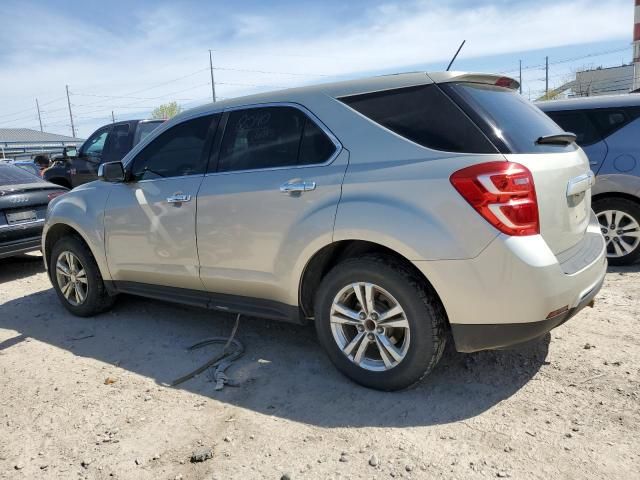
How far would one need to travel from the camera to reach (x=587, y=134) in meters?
5.41

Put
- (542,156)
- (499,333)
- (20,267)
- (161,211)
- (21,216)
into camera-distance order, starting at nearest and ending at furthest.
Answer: (499,333), (542,156), (161,211), (21,216), (20,267)

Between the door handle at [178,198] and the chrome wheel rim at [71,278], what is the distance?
1.43 metres

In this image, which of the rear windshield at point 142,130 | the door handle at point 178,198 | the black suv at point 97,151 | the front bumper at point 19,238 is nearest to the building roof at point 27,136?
the black suv at point 97,151

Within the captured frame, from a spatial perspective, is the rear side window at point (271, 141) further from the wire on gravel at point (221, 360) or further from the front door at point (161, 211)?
the wire on gravel at point (221, 360)

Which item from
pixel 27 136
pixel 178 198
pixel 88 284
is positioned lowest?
pixel 88 284

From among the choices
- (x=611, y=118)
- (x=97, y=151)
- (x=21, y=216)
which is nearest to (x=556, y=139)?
(x=611, y=118)

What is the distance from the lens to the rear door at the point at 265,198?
3090mm

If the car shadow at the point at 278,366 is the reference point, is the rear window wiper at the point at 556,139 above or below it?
above

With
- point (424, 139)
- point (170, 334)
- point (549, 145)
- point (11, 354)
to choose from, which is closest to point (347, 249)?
point (424, 139)

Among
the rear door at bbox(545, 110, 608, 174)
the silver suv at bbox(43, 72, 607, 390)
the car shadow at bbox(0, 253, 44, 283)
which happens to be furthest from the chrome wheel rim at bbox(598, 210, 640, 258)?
the car shadow at bbox(0, 253, 44, 283)

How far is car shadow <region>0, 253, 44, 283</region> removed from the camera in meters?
6.81

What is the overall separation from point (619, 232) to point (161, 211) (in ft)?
14.7

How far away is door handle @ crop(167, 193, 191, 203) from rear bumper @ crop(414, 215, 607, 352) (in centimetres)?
185

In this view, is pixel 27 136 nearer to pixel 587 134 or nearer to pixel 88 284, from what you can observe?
pixel 88 284
